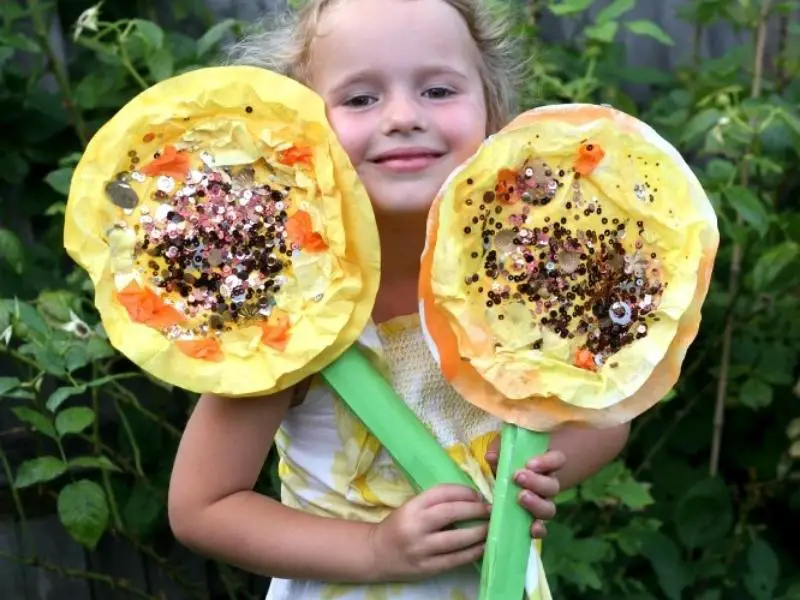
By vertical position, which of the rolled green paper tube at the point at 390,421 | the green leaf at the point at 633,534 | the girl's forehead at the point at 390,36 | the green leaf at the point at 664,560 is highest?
the girl's forehead at the point at 390,36

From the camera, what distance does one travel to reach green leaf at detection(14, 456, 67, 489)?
1524 millimetres

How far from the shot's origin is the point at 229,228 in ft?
3.14

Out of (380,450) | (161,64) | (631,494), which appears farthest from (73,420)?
(631,494)

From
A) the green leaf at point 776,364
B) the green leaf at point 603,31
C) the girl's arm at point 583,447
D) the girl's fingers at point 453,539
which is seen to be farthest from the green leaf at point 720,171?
the girl's fingers at point 453,539

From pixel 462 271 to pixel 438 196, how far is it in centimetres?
6

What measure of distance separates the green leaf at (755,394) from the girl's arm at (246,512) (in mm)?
999

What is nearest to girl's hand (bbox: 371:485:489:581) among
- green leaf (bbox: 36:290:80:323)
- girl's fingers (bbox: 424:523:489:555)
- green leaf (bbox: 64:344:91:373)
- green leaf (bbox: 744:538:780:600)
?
girl's fingers (bbox: 424:523:489:555)

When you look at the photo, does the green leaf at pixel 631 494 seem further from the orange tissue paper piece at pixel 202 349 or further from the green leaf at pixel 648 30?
the orange tissue paper piece at pixel 202 349

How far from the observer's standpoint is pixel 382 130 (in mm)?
999

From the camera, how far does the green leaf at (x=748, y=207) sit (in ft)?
5.16

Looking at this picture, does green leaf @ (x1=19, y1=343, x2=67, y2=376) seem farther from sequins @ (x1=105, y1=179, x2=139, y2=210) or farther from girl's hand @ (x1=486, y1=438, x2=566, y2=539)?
girl's hand @ (x1=486, y1=438, x2=566, y2=539)

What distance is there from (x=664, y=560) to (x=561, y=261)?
954mm

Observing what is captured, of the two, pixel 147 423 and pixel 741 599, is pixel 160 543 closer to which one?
pixel 147 423

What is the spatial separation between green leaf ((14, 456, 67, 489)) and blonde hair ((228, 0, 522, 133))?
0.60 m
